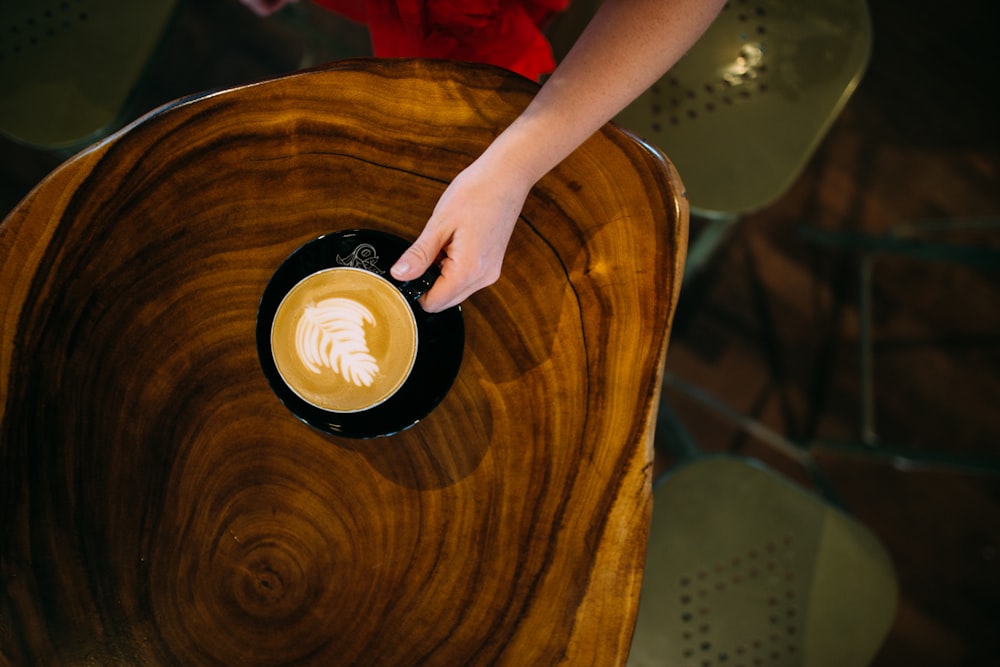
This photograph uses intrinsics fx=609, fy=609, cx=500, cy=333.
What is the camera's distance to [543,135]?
2.48 feet

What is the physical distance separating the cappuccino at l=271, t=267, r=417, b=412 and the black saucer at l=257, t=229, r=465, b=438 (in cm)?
2

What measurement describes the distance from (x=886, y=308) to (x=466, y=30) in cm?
164

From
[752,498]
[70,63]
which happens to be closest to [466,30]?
[70,63]

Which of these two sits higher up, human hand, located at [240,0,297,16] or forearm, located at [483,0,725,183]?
human hand, located at [240,0,297,16]


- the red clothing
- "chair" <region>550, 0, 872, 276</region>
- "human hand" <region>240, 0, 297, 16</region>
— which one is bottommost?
"chair" <region>550, 0, 872, 276</region>

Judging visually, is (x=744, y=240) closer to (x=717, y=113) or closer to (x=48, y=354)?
(x=717, y=113)

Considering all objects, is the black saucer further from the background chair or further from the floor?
the floor

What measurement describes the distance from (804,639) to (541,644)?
0.66 m

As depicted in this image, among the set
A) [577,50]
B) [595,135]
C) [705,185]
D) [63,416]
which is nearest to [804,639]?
[705,185]

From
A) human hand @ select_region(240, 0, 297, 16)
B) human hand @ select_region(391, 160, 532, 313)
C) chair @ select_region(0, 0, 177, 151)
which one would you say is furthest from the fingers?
chair @ select_region(0, 0, 177, 151)

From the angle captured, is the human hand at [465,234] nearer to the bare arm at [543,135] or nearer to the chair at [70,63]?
the bare arm at [543,135]

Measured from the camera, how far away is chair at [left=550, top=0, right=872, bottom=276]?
3.87 ft

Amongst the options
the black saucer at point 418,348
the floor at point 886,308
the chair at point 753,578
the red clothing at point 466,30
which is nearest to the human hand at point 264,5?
the red clothing at point 466,30

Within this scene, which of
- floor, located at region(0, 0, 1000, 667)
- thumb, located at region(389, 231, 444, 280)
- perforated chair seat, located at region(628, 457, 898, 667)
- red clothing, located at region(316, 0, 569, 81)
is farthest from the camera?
floor, located at region(0, 0, 1000, 667)
